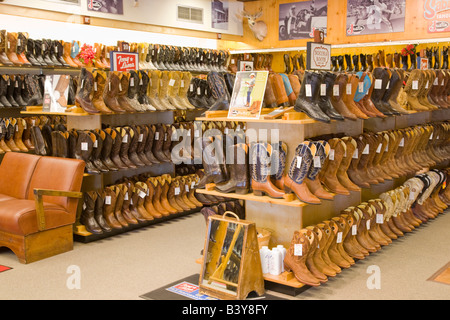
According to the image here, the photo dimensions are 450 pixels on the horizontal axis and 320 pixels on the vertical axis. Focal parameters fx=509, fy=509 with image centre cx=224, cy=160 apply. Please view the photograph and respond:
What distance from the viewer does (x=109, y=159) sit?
5.44 m

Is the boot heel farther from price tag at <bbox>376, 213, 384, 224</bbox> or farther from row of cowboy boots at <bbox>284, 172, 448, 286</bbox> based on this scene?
price tag at <bbox>376, 213, 384, 224</bbox>

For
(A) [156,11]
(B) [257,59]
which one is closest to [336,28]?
(B) [257,59]

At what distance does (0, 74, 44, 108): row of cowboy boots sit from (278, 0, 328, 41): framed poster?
18.0 feet

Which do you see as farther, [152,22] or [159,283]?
[152,22]

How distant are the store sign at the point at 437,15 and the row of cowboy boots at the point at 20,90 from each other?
6.51 meters

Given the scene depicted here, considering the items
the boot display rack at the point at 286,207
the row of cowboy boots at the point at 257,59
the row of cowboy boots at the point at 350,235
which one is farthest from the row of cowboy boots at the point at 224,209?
the row of cowboy boots at the point at 257,59

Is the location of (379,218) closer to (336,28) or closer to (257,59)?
(336,28)

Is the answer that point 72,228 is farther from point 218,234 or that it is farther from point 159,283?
point 218,234

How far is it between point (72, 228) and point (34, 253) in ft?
1.75

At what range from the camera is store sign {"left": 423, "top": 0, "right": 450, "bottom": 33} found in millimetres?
8703

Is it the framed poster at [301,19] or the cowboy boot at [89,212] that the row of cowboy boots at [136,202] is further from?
the framed poster at [301,19]

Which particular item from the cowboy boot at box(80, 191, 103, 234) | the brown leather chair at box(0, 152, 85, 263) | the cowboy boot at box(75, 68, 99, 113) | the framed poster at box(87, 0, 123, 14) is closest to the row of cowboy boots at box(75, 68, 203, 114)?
the cowboy boot at box(75, 68, 99, 113)

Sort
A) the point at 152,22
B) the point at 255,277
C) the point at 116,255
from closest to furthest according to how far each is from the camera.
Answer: the point at 255,277 < the point at 116,255 < the point at 152,22

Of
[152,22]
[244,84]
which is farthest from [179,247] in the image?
[152,22]
